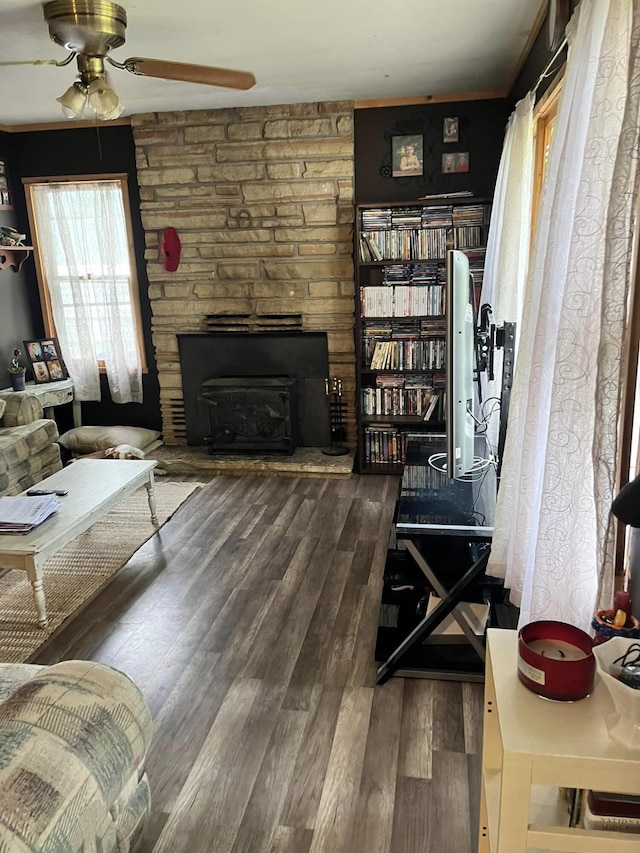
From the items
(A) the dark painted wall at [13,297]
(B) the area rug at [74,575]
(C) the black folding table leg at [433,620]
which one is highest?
(A) the dark painted wall at [13,297]

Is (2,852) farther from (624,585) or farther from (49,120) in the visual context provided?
(49,120)

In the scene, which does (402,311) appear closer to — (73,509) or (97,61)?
(97,61)

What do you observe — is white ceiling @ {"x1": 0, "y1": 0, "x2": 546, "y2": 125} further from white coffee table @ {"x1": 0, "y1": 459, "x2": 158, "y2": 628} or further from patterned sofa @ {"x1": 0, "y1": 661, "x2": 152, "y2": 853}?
patterned sofa @ {"x1": 0, "y1": 661, "x2": 152, "y2": 853}

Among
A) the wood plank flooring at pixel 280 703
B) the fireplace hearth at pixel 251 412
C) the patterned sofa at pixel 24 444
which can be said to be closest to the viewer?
the wood plank flooring at pixel 280 703

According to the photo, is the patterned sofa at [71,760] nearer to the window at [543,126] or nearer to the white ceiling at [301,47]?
the window at [543,126]

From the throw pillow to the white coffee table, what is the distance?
1.12 m

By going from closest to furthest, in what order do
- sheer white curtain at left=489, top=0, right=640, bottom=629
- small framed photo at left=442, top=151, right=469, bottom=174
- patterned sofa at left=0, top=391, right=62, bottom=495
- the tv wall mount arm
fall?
sheer white curtain at left=489, top=0, right=640, bottom=629 < the tv wall mount arm < patterned sofa at left=0, top=391, right=62, bottom=495 < small framed photo at left=442, top=151, right=469, bottom=174

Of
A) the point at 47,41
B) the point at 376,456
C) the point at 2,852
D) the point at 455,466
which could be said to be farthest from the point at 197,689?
the point at 47,41

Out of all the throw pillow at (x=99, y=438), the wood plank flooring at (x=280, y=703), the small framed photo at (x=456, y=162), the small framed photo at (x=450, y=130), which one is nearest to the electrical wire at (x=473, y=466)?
the wood plank flooring at (x=280, y=703)

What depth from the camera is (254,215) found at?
4484mm

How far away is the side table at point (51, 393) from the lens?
4586mm

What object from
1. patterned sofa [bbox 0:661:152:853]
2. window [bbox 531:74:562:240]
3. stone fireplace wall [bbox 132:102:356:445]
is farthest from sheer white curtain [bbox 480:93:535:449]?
patterned sofa [bbox 0:661:152:853]

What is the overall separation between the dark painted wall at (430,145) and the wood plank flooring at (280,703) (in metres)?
2.42

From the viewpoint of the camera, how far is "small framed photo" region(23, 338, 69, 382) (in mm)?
4781
